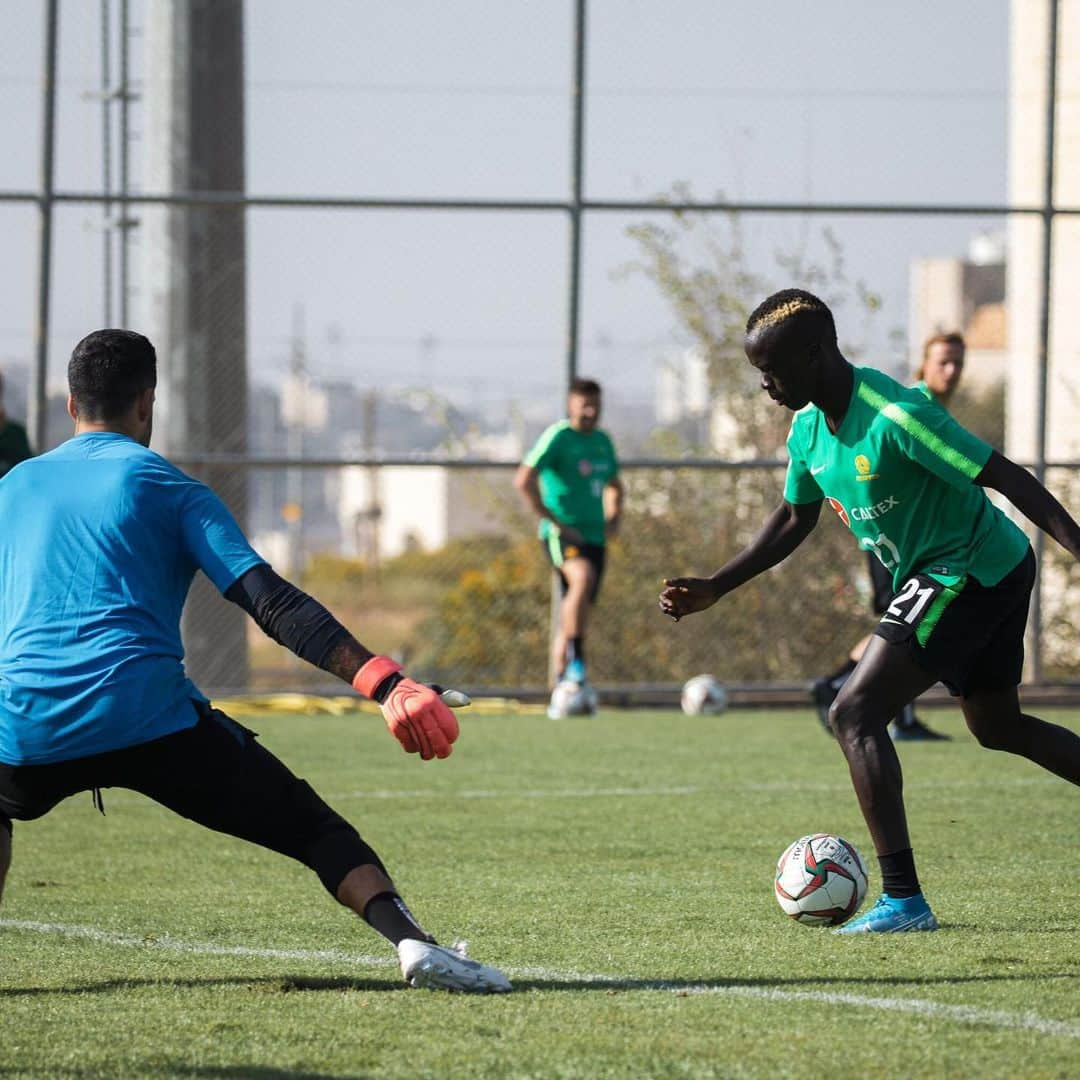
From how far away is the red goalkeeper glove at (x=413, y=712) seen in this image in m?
4.08

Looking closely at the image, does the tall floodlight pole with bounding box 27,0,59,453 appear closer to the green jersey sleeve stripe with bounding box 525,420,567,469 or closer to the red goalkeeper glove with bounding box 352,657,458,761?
the green jersey sleeve stripe with bounding box 525,420,567,469

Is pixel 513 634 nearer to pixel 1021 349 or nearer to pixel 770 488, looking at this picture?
pixel 770 488

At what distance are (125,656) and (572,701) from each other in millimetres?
8778

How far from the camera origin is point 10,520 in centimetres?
455

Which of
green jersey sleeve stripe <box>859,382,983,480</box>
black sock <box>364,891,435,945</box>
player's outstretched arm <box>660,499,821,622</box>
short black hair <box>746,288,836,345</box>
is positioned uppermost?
short black hair <box>746,288,836,345</box>

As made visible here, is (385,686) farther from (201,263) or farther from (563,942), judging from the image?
(201,263)

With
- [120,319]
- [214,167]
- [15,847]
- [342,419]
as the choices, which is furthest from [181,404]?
[342,419]

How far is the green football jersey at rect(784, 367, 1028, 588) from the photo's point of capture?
17.8 feet

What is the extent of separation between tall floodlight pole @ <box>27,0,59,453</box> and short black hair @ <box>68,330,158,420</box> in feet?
28.4

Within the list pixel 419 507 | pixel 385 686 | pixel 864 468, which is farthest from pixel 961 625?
pixel 419 507

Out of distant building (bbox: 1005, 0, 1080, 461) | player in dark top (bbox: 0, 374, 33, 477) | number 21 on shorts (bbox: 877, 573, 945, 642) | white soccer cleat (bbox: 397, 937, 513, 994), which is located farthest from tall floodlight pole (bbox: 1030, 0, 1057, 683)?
white soccer cleat (bbox: 397, 937, 513, 994)

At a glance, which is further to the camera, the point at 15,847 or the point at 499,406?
the point at 499,406

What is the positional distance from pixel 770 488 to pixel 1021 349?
3.60m

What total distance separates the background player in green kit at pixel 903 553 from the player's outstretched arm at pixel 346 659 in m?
1.83
